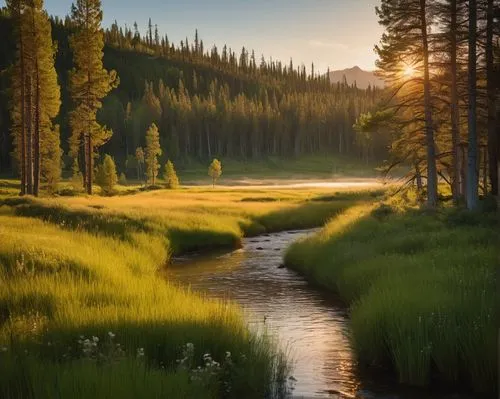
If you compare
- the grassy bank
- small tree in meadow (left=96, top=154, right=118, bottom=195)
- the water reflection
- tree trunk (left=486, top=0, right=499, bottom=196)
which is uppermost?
tree trunk (left=486, top=0, right=499, bottom=196)

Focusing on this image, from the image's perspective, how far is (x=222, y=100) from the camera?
584 ft

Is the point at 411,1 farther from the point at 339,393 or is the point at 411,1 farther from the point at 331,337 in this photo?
the point at 339,393

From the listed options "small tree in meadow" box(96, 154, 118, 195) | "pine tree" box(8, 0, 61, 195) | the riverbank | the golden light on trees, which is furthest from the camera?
"small tree in meadow" box(96, 154, 118, 195)

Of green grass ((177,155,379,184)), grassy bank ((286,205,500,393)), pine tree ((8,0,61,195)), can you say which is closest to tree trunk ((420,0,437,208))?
grassy bank ((286,205,500,393))

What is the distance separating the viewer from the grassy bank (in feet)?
29.8

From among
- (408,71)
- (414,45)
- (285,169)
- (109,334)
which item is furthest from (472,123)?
(285,169)

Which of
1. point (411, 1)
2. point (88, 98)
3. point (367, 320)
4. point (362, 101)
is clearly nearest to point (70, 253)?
point (367, 320)

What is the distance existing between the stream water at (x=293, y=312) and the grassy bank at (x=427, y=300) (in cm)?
56

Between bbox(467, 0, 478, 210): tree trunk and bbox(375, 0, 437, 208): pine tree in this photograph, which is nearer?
bbox(467, 0, 478, 210): tree trunk

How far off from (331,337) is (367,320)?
6.72 ft

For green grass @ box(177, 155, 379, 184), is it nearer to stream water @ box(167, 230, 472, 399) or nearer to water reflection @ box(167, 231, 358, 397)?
water reflection @ box(167, 231, 358, 397)

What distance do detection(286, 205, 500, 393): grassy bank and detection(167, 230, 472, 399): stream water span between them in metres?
0.56

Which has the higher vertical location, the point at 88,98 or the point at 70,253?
the point at 88,98

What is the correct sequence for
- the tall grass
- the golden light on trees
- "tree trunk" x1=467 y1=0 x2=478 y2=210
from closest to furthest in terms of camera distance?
the tall grass < "tree trunk" x1=467 y1=0 x2=478 y2=210 < the golden light on trees
